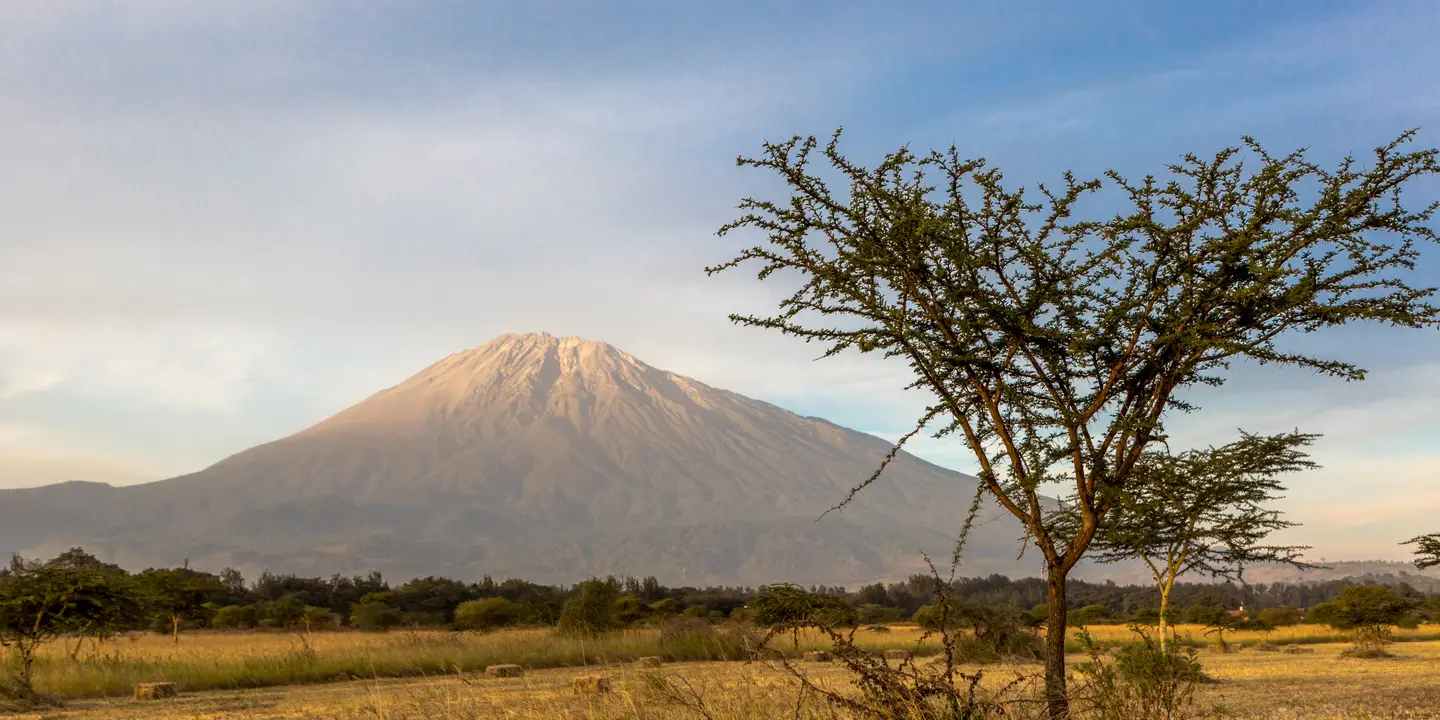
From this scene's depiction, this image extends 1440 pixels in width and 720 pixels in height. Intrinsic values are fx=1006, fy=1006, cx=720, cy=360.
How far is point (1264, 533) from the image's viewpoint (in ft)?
93.0

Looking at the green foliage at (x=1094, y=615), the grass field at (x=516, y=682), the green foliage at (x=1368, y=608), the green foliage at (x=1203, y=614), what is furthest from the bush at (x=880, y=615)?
the grass field at (x=516, y=682)

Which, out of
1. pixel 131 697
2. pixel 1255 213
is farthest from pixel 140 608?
pixel 1255 213

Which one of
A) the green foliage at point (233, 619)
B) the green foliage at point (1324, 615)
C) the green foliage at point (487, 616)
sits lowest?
the green foliage at point (233, 619)

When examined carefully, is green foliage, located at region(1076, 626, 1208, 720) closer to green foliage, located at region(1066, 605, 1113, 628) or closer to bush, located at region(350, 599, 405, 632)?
bush, located at region(350, 599, 405, 632)

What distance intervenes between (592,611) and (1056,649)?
36.3 m

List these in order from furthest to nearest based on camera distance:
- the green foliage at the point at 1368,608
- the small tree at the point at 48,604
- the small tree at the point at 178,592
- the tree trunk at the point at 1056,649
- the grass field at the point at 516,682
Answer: the small tree at the point at 178,592 → the green foliage at the point at 1368,608 → the small tree at the point at 48,604 → the grass field at the point at 516,682 → the tree trunk at the point at 1056,649

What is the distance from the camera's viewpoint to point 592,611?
44.5 metres

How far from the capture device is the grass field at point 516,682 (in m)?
11.2

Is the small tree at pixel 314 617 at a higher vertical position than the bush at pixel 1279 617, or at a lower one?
lower

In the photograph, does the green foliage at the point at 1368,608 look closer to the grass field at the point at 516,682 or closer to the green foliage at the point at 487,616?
the grass field at the point at 516,682

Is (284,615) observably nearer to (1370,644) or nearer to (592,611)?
(592,611)

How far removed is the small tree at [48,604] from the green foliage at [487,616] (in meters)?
28.1

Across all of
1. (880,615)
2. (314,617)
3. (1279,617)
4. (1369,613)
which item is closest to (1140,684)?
(1369,613)

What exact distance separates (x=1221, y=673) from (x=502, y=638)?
24.9 metres
